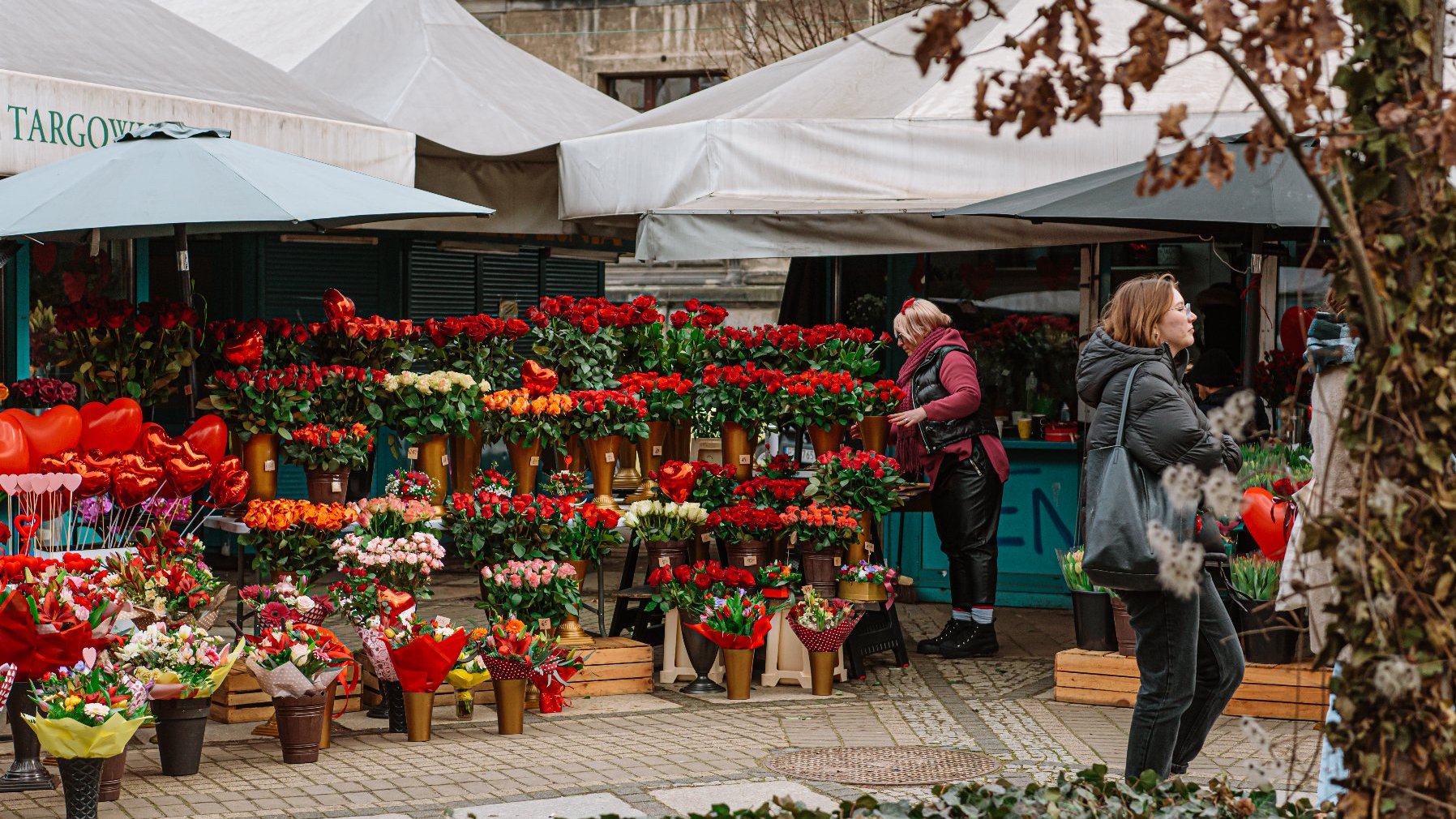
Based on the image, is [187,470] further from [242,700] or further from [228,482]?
[242,700]

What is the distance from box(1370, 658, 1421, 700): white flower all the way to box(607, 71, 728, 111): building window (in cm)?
1950

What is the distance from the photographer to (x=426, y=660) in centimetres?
585

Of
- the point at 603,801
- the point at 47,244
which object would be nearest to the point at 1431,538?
the point at 603,801

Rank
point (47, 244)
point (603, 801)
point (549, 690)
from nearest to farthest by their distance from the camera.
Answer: point (603, 801)
point (549, 690)
point (47, 244)

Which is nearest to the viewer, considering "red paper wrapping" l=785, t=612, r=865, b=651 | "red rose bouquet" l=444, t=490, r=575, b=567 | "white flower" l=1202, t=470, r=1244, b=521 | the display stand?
"white flower" l=1202, t=470, r=1244, b=521

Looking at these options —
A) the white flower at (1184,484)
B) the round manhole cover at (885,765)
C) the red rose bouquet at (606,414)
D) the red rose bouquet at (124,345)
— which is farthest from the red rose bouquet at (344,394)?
the white flower at (1184,484)

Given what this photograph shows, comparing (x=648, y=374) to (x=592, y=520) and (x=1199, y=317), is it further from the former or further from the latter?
(x=1199, y=317)

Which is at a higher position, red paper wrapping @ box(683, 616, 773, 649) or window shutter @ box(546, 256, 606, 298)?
window shutter @ box(546, 256, 606, 298)

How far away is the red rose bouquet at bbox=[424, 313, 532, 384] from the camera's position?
6996 mm

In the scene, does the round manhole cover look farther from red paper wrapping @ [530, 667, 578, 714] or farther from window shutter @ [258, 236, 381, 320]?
window shutter @ [258, 236, 381, 320]

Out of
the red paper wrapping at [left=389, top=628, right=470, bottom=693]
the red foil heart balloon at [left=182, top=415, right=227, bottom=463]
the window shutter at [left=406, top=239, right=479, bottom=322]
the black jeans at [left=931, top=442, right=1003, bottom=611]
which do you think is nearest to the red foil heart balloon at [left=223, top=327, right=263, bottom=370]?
the red foil heart balloon at [left=182, top=415, right=227, bottom=463]

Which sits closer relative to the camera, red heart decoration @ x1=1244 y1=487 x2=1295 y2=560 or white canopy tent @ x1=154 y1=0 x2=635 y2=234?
red heart decoration @ x1=1244 y1=487 x2=1295 y2=560

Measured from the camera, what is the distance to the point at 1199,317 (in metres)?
9.16

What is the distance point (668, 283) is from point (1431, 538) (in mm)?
17752
